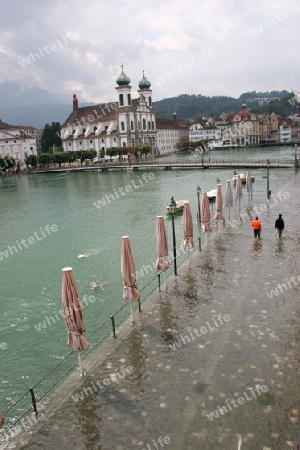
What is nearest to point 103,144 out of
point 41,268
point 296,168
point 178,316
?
point 296,168

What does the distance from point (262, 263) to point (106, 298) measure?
24.6 ft

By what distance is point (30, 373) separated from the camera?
13.5 metres

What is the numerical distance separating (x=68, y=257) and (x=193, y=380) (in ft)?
57.3

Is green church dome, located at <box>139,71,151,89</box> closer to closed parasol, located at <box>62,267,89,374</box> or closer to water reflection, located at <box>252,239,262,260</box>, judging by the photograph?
water reflection, located at <box>252,239,262,260</box>

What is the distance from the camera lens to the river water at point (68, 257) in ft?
50.0

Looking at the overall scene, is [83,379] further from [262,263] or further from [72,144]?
[72,144]

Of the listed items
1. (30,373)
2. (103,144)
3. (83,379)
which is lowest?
(30,373)

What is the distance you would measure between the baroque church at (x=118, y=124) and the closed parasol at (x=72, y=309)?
12854 cm

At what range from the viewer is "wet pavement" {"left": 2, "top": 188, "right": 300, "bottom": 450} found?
27.7 ft

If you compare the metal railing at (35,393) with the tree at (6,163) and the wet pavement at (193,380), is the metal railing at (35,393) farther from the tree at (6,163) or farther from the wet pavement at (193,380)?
the tree at (6,163)

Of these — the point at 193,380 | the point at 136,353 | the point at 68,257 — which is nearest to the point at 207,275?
the point at 136,353

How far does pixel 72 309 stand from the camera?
414 inches

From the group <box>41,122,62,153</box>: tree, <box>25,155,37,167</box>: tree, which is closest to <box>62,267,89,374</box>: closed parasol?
<box>25,155,37,167</box>: tree

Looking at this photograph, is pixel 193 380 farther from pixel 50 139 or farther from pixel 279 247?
pixel 50 139
